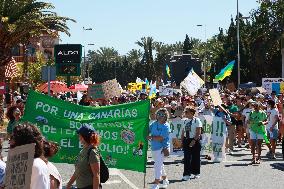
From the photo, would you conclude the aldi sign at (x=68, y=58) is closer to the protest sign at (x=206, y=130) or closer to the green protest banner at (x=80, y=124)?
the protest sign at (x=206, y=130)

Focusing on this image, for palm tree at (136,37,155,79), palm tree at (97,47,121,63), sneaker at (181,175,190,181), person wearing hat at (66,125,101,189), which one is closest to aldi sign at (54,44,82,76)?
sneaker at (181,175,190,181)

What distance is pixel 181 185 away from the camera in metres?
13.3

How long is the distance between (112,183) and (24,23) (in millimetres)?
18103

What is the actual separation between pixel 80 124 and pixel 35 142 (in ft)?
19.1

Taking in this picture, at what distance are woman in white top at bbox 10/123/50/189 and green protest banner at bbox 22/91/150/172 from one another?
18.7ft

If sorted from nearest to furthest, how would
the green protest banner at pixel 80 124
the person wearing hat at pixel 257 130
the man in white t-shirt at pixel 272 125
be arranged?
the green protest banner at pixel 80 124
the person wearing hat at pixel 257 130
the man in white t-shirt at pixel 272 125

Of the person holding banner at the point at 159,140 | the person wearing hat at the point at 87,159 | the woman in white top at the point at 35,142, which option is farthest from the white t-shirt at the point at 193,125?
the woman in white top at the point at 35,142

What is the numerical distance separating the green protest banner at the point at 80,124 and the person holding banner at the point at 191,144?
2.92 metres

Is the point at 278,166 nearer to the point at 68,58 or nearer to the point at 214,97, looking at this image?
the point at 214,97

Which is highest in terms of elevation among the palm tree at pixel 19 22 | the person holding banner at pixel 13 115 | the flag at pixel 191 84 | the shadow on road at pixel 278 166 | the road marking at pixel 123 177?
the palm tree at pixel 19 22

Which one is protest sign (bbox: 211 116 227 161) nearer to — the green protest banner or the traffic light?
the green protest banner

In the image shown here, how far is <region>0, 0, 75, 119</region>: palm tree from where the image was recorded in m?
30.3

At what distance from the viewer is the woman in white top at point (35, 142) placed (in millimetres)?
5301

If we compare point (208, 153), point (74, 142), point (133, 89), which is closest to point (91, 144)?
point (74, 142)
